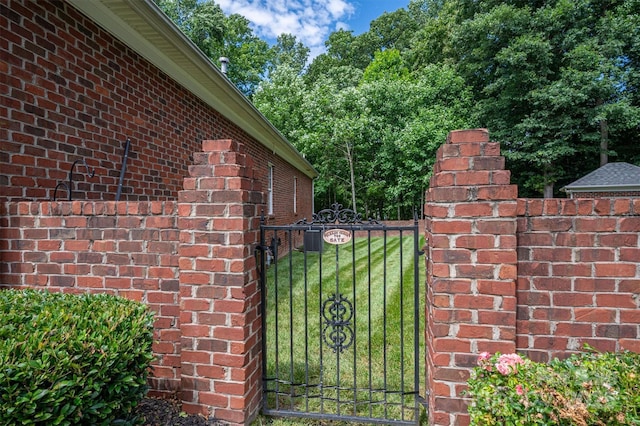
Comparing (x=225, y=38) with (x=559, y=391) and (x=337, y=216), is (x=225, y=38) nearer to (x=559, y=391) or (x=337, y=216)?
(x=337, y=216)

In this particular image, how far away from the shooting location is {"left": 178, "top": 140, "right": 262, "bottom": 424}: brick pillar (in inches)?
87.9

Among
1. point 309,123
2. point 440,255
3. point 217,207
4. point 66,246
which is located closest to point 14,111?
point 66,246

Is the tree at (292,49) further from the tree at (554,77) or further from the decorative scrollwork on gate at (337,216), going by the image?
the decorative scrollwork on gate at (337,216)

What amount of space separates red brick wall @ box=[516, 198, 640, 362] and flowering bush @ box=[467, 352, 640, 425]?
0.23 metres

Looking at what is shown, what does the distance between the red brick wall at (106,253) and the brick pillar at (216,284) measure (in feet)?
0.76

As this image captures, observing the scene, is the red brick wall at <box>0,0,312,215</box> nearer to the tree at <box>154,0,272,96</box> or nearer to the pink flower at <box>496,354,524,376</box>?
the pink flower at <box>496,354,524,376</box>

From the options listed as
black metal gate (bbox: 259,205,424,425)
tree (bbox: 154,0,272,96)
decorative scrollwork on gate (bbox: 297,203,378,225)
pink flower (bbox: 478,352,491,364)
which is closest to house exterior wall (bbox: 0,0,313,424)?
black metal gate (bbox: 259,205,424,425)

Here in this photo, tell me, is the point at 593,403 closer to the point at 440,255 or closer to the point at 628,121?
the point at 440,255

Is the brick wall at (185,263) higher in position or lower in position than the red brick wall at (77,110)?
lower

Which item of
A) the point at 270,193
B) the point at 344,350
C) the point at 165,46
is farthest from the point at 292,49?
the point at 344,350

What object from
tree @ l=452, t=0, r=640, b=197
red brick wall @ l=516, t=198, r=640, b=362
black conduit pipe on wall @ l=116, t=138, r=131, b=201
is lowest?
red brick wall @ l=516, t=198, r=640, b=362

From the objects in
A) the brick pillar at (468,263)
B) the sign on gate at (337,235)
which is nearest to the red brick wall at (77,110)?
the sign on gate at (337,235)

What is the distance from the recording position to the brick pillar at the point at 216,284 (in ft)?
7.32

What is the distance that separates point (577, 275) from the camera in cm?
199
